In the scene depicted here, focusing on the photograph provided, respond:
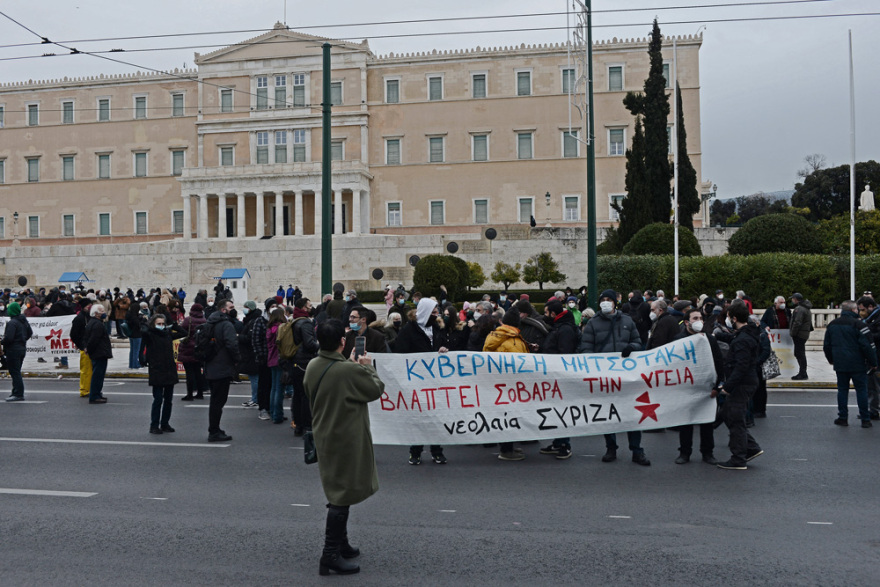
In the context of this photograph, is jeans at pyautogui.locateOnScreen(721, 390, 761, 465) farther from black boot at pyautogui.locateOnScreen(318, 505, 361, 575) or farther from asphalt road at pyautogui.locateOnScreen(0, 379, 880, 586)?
black boot at pyautogui.locateOnScreen(318, 505, 361, 575)

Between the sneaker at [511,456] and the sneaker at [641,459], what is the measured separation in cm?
122

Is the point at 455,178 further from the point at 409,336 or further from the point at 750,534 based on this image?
the point at 750,534

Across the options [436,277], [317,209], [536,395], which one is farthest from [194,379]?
[317,209]

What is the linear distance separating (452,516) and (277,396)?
5.28 metres

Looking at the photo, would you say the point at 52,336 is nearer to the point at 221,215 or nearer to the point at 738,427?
the point at 738,427

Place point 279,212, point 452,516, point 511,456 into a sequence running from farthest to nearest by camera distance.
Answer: point 279,212
point 511,456
point 452,516

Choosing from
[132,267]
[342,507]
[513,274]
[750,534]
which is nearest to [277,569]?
[342,507]

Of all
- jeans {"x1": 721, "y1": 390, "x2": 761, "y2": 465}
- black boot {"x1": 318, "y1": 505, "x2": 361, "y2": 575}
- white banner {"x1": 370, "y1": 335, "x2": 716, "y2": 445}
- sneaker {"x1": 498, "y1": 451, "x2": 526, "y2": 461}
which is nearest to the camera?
black boot {"x1": 318, "y1": 505, "x2": 361, "y2": 575}

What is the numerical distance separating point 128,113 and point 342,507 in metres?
63.1

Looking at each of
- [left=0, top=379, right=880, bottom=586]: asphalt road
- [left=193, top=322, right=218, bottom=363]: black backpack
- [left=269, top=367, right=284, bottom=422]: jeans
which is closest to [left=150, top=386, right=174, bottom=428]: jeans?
[left=0, top=379, right=880, bottom=586]: asphalt road

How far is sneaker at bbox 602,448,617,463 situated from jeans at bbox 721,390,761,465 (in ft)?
3.95

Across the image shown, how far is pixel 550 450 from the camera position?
9.28 metres

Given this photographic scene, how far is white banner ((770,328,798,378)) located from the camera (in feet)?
50.5

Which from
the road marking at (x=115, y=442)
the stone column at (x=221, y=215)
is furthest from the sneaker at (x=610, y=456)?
the stone column at (x=221, y=215)
